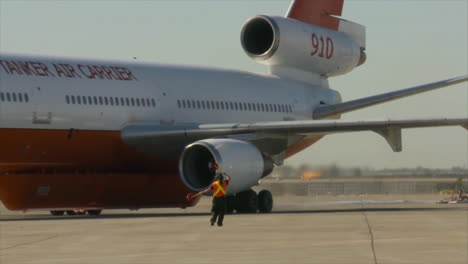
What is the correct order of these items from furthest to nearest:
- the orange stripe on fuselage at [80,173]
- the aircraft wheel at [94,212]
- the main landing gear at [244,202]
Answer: the aircraft wheel at [94,212] → the main landing gear at [244,202] → the orange stripe on fuselage at [80,173]

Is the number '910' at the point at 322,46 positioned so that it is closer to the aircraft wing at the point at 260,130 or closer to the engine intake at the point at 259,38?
the engine intake at the point at 259,38

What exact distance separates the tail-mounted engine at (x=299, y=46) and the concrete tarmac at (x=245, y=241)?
1248cm

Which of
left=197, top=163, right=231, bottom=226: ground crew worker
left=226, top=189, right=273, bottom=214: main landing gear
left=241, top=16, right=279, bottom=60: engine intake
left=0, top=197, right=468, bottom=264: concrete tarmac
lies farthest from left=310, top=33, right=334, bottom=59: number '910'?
left=197, top=163, right=231, bottom=226: ground crew worker

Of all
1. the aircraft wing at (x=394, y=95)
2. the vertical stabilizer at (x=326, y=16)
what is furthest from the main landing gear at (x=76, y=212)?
the vertical stabilizer at (x=326, y=16)

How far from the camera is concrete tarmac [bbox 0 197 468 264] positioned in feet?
45.4

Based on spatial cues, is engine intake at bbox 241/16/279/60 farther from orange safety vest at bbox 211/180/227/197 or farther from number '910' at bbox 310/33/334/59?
orange safety vest at bbox 211/180/227/197

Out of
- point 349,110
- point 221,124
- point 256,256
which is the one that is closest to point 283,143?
point 221,124

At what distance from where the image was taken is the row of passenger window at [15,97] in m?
25.7

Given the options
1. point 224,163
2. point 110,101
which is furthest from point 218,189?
point 110,101

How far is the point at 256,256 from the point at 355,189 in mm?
38058

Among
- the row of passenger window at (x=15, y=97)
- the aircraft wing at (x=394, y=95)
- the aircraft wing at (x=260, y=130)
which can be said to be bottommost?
the aircraft wing at (x=260, y=130)

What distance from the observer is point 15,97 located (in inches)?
1021

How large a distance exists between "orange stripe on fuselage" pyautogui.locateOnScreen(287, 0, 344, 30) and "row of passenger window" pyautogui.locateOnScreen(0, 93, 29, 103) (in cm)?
1329

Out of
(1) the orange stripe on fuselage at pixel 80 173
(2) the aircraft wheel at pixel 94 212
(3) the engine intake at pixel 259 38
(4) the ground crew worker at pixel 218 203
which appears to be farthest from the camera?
(3) the engine intake at pixel 259 38
